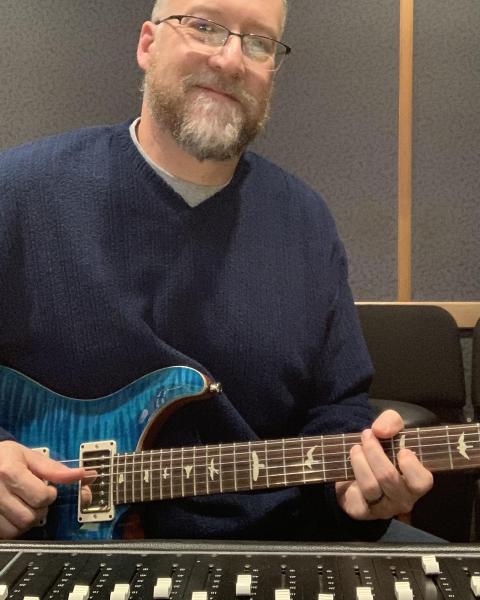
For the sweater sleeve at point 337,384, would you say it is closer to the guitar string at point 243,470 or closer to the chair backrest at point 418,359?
the guitar string at point 243,470

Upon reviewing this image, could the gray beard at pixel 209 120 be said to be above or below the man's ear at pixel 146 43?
below

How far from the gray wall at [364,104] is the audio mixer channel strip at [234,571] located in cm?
139

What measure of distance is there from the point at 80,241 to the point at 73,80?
3.83 feet

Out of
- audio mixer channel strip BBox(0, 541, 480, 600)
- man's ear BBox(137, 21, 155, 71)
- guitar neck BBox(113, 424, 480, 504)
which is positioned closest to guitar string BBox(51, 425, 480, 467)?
guitar neck BBox(113, 424, 480, 504)

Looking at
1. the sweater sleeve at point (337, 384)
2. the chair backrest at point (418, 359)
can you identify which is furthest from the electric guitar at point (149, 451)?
the chair backrest at point (418, 359)

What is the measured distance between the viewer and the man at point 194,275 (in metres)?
0.98

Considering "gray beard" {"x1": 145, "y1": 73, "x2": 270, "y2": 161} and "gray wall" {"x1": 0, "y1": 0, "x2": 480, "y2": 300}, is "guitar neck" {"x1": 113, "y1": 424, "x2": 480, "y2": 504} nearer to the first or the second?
"gray beard" {"x1": 145, "y1": 73, "x2": 270, "y2": 161}

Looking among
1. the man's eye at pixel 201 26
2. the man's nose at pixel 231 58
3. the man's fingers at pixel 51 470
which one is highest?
the man's eye at pixel 201 26

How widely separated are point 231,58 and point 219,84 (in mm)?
44

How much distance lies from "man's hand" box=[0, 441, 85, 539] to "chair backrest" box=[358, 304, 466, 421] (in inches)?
41.1

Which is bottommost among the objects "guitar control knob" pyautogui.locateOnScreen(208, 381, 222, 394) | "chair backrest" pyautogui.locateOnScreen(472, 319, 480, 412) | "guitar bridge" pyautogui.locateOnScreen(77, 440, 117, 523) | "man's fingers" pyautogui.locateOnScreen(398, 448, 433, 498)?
"chair backrest" pyautogui.locateOnScreen(472, 319, 480, 412)

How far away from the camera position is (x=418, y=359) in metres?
1.72

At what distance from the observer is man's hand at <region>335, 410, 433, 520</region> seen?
0.78 metres

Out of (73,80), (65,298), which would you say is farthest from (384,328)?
(73,80)
